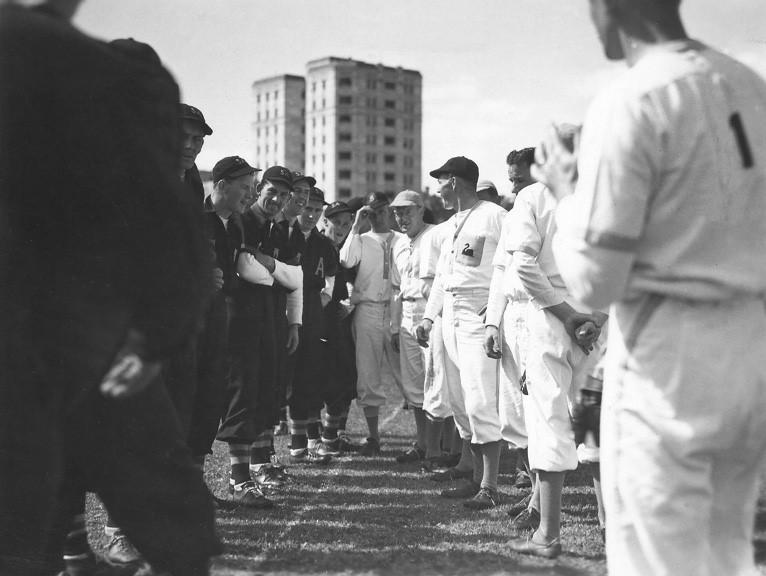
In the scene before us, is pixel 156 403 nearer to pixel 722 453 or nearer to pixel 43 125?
pixel 43 125

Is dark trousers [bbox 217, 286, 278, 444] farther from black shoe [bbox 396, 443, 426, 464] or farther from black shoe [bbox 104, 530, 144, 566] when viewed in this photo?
black shoe [bbox 396, 443, 426, 464]

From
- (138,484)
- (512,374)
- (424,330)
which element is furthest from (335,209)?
(138,484)

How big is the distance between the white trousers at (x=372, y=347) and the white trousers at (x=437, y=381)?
1466 millimetres

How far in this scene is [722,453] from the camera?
2387 millimetres

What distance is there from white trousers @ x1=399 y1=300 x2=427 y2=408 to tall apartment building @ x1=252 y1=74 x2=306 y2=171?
4474 inches

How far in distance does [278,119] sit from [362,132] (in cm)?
1354

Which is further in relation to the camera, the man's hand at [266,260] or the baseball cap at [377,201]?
the baseball cap at [377,201]

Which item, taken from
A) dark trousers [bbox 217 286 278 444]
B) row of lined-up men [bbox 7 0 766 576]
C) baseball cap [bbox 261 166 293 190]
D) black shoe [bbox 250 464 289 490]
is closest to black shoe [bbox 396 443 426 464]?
black shoe [bbox 250 464 289 490]

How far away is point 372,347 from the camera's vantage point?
410 inches

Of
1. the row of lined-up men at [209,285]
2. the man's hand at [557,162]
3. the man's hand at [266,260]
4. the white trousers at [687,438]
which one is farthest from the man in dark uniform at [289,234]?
the white trousers at [687,438]

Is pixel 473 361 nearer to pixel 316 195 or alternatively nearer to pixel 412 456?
pixel 412 456

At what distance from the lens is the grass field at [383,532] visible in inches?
201

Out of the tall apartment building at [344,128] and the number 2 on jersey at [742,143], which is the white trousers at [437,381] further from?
the tall apartment building at [344,128]

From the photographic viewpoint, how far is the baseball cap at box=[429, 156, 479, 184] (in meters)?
7.75
